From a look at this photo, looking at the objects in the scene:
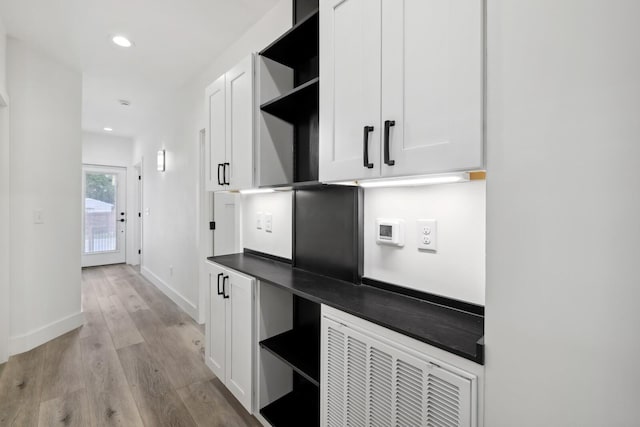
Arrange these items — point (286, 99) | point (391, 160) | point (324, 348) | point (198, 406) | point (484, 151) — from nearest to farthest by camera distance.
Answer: point (484, 151) → point (391, 160) → point (324, 348) → point (286, 99) → point (198, 406)

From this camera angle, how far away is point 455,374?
2.74 ft

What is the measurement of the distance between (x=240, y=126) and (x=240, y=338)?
4.31 ft

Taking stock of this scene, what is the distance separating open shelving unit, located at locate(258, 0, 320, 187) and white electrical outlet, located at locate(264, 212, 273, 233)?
36 centimetres

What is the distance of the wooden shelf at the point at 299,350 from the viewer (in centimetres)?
146

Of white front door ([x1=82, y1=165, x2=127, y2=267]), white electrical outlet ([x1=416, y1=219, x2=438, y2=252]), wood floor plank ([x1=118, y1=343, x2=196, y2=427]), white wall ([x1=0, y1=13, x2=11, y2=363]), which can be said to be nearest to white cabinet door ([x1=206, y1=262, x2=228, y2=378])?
wood floor plank ([x1=118, y1=343, x2=196, y2=427])

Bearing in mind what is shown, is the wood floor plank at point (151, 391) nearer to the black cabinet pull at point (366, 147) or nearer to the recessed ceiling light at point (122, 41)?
Answer: the black cabinet pull at point (366, 147)

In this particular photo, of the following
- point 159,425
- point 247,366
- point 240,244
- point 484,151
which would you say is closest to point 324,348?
point 247,366

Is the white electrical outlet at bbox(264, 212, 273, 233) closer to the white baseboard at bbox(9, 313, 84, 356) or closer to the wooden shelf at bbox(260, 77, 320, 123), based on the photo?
the wooden shelf at bbox(260, 77, 320, 123)

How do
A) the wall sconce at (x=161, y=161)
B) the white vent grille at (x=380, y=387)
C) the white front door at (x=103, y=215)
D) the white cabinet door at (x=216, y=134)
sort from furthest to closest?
the white front door at (x=103, y=215), the wall sconce at (x=161, y=161), the white cabinet door at (x=216, y=134), the white vent grille at (x=380, y=387)

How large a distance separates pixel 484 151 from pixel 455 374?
633 mm

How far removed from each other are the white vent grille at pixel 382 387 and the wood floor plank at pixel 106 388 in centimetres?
132

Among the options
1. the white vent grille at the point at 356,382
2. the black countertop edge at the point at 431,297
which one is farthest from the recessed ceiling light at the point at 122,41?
the white vent grille at the point at 356,382

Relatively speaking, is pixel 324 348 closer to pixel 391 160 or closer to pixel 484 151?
pixel 391 160

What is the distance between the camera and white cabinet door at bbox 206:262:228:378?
194cm
